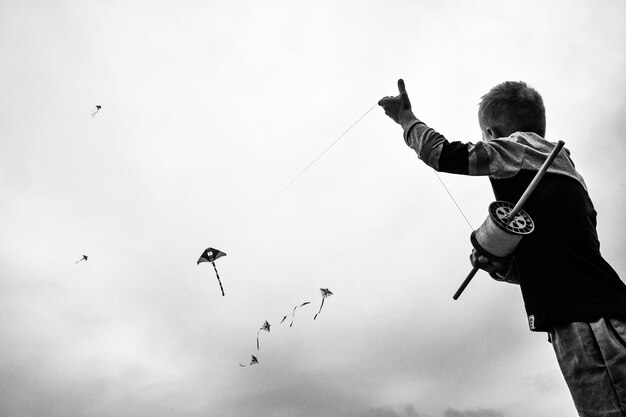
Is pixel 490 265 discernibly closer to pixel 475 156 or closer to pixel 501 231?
pixel 501 231

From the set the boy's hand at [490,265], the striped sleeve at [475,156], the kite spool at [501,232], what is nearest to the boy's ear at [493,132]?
the striped sleeve at [475,156]

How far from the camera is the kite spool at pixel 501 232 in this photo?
9.37 ft

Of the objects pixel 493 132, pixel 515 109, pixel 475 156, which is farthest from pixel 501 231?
pixel 515 109

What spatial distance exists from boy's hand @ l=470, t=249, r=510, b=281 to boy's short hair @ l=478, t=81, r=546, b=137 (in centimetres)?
134

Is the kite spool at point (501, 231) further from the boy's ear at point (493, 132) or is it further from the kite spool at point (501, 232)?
the boy's ear at point (493, 132)

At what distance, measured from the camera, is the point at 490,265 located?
3213mm

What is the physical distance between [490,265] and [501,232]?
47cm

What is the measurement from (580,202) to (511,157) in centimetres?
68

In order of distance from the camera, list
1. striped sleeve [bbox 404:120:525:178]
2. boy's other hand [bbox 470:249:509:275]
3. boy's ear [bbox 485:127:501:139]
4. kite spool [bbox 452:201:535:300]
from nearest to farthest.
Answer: kite spool [bbox 452:201:535:300] → striped sleeve [bbox 404:120:525:178] → boy's other hand [bbox 470:249:509:275] → boy's ear [bbox 485:127:501:139]

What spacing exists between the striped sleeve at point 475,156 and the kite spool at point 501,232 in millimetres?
309

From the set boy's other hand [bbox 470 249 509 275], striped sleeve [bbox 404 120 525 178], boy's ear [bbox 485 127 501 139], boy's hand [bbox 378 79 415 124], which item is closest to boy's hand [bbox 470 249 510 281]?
boy's other hand [bbox 470 249 509 275]

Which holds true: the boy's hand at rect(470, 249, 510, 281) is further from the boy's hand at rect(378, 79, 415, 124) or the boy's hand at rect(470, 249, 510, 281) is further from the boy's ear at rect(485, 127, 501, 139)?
the boy's hand at rect(378, 79, 415, 124)

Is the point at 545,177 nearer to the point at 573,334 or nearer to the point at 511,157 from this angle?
the point at 511,157

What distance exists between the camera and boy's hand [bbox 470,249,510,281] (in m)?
3.17
